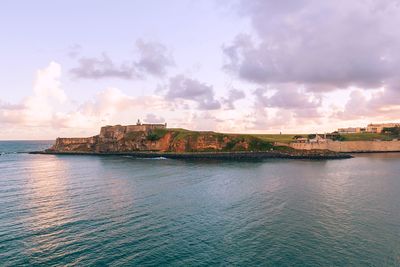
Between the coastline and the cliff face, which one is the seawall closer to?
the coastline

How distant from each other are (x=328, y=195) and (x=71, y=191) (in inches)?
1752

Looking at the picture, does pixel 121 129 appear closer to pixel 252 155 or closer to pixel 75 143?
pixel 75 143

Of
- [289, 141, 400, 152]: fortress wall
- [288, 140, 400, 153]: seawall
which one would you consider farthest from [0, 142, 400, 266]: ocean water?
[289, 141, 400, 152]: fortress wall

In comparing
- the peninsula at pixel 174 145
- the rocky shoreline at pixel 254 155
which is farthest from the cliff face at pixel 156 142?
the rocky shoreline at pixel 254 155

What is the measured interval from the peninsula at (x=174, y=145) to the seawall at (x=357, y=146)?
1383cm

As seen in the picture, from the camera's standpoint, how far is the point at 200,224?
3919cm

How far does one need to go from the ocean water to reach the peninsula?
75.1 metres

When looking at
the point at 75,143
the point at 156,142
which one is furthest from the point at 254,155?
the point at 75,143

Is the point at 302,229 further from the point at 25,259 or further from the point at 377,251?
the point at 25,259

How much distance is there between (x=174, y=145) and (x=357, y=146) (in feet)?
295

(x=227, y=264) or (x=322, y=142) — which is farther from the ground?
(x=322, y=142)

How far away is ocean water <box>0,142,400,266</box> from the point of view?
2950 cm

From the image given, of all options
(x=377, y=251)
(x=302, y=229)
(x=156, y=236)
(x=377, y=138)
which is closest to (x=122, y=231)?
(x=156, y=236)

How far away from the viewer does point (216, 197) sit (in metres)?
54.4
